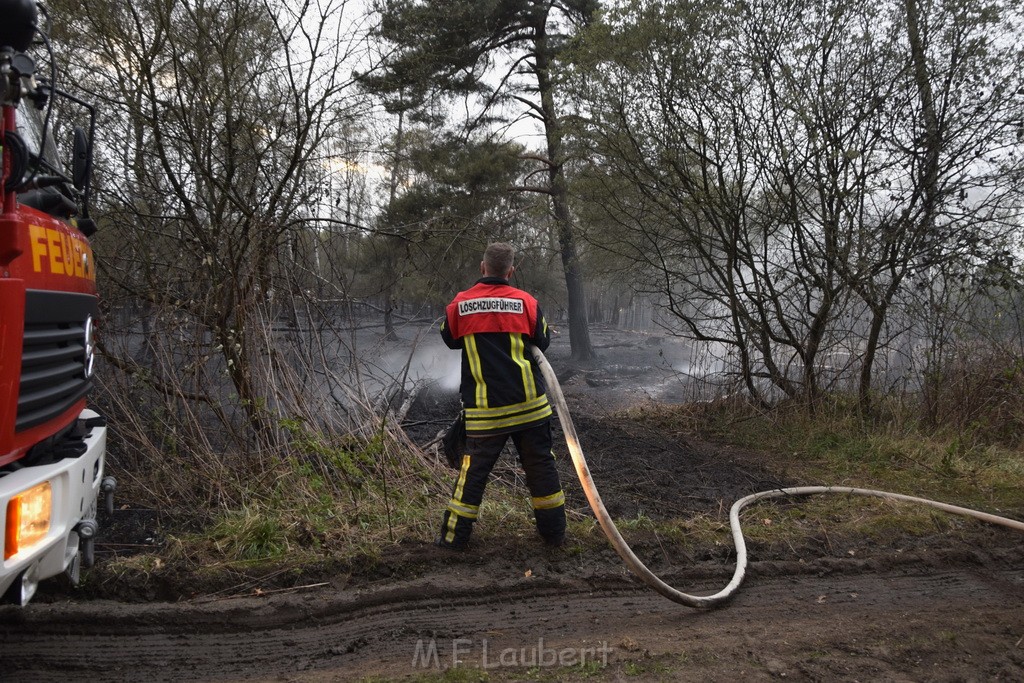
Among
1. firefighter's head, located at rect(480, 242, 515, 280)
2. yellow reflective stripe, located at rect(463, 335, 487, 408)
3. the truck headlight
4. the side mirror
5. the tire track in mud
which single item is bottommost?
the tire track in mud

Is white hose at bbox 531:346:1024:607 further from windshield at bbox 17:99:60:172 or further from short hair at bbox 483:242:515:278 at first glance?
windshield at bbox 17:99:60:172

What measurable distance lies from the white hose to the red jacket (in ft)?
0.47

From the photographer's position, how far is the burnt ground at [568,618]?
3.27m

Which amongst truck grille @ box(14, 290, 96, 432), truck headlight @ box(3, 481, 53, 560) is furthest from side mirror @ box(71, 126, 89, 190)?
truck headlight @ box(3, 481, 53, 560)

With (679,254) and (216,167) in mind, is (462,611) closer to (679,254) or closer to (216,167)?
(216,167)

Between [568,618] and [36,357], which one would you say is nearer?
[36,357]

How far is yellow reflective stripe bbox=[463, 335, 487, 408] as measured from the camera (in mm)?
4352

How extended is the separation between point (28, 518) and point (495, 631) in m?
2.24

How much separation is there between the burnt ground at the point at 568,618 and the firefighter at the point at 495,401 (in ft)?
0.98

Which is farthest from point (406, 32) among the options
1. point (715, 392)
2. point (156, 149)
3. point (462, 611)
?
point (715, 392)

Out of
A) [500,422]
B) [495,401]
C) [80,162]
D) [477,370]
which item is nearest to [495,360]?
[477,370]

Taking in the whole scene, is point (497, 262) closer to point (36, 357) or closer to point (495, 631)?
point (495, 631)

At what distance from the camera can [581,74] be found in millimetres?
9914

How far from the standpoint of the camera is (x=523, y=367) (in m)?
4.38
